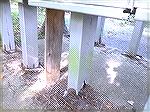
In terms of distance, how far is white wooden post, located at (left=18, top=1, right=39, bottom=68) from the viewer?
2.75 m

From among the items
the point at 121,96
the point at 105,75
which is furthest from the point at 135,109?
the point at 105,75

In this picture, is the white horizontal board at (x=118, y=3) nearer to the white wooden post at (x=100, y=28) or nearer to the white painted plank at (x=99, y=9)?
the white painted plank at (x=99, y=9)

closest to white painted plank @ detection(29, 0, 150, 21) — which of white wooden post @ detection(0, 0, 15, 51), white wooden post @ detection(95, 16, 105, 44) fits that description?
white wooden post @ detection(0, 0, 15, 51)

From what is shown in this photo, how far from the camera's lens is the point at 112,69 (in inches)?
123

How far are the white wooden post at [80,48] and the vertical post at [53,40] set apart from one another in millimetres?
228

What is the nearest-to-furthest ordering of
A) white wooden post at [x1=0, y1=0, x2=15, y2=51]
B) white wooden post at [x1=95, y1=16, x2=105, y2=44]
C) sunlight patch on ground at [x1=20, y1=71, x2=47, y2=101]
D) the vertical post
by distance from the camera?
the vertical post, sunlight patch on ground at [x1=20, y1=71, x2=47, y2=101], white wooden post at [x1=0, y1=0, x2=15, y2=51], white wooden post at [x1=95, y1=16, x2=105, y2=44]

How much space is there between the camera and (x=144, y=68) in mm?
3045

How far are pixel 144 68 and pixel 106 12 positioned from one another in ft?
5.53

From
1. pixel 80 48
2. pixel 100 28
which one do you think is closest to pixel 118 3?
pixel 80 48

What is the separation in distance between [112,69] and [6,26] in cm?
176

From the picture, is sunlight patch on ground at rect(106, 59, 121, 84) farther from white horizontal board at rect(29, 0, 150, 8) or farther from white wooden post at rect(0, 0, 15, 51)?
white wooden post at rect(0, 0, 15, 51)

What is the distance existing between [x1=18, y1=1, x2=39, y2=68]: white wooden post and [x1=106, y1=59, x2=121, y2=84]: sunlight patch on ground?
3.33 feet

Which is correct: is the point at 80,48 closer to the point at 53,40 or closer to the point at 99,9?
the point at 53,40

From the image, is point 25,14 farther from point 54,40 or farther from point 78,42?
point 78,42
